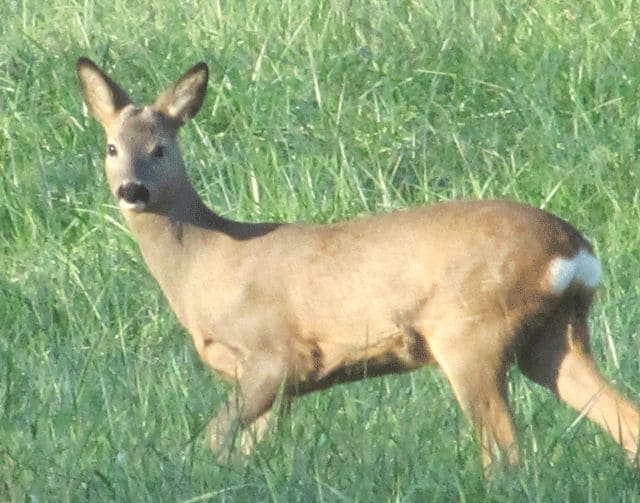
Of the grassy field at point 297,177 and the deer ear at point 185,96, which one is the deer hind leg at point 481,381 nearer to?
the grassy field at point 297,177

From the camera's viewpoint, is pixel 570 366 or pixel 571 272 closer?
pixel 571 272

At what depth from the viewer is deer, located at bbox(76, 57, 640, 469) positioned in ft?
19.5

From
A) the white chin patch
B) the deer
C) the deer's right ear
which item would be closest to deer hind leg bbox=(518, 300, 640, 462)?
the deer

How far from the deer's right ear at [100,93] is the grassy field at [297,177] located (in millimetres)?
669

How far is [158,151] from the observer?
22.8ft

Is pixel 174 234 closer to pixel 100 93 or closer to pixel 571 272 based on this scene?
pixel 100 93

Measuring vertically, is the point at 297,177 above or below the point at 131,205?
below

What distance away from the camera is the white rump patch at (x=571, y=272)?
5941 mm

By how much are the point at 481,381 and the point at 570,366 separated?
1.11ft

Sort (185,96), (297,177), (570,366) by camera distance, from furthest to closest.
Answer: (297,177), (185,96), (570,366)

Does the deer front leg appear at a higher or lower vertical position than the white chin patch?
lower

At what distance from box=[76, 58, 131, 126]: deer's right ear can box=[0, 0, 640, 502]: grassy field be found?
67 centimetres

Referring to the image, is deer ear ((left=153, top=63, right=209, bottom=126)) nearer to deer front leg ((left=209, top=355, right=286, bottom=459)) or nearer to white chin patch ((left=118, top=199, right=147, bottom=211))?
white chin patch ((left=118, top=199, right=147, bottom=211))

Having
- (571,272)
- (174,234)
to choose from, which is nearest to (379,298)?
(571,272)
